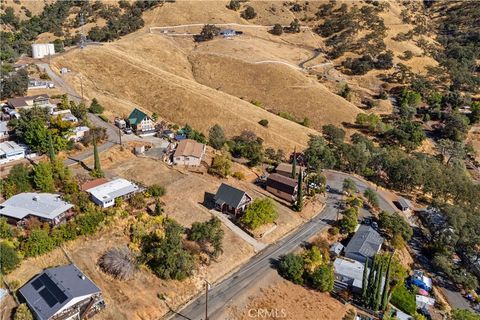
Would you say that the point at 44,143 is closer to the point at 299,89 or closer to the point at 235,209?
the point at 235,209

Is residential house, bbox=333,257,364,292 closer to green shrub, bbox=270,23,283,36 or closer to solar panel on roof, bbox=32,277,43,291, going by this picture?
solar panel on roof, bbox=32,277,43,291

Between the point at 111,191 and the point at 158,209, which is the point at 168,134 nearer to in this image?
the point at 111,191

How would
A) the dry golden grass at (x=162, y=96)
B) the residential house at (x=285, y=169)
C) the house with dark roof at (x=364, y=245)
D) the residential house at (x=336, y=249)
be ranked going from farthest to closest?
the dry golden grass at (x=162, y=96) < the residential house at (x=285, y=169) < the residential house at (x=336, y=249) < the house with dark roof at (x=364, y=245)

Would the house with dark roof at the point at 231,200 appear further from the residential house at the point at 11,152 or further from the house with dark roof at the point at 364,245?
the residential house at the point at 11,152

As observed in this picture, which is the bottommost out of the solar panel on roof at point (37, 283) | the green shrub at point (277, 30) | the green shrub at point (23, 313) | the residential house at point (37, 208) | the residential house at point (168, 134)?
the residential house at point (168, 134)

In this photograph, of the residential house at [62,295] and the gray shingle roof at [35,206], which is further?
the gray shingle roof at [35,206]

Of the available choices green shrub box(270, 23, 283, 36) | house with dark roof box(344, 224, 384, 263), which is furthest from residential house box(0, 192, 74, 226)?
green shrub box(270, 23, 283, 36)

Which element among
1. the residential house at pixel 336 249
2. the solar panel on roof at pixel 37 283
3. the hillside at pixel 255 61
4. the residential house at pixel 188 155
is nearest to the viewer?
the solar panel on roof at pixel 37 283

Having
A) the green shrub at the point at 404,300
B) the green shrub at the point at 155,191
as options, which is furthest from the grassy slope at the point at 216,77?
the green shrub at the point at 404,300
